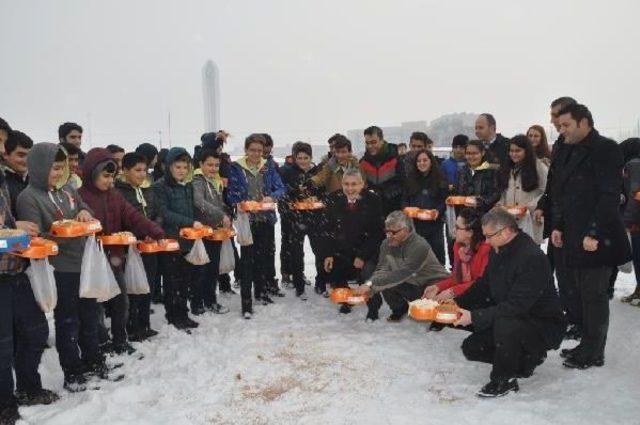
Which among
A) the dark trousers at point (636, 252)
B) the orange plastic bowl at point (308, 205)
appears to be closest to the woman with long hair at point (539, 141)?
the dark trousers at point (636, 252)

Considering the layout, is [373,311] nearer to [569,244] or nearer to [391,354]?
[391,354]

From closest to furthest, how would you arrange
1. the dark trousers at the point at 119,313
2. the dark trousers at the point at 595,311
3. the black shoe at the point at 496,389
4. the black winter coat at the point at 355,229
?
1. the black shoe at the point at 496,389
2. the dark trousers at the point at 595,311
3. the dark trousers at the point at 119,313
4. the black winter coat at the point at 355,229

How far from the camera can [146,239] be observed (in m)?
5.11

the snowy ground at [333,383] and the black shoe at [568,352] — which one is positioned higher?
the black shoe at [568,352]

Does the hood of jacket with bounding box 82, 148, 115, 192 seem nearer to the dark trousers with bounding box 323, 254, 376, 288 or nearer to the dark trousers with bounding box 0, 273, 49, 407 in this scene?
the dark trousers with bounding box 0, 273, 49, 407

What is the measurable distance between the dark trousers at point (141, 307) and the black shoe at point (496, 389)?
11.2ft

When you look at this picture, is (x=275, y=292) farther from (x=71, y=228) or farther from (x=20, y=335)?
(x=20, y=335)

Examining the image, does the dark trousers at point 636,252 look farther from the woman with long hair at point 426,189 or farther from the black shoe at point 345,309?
the black shoe at point 345,309

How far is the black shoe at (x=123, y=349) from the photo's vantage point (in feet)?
16.1

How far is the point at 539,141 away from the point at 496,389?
13.0 ft

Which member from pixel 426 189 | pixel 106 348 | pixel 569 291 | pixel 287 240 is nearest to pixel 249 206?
pixel 287 240

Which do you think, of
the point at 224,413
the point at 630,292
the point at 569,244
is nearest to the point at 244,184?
the point at 224,413

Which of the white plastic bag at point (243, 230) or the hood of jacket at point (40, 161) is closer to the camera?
the hood of jacket at point (40, 161)

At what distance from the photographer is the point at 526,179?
5.82 m
